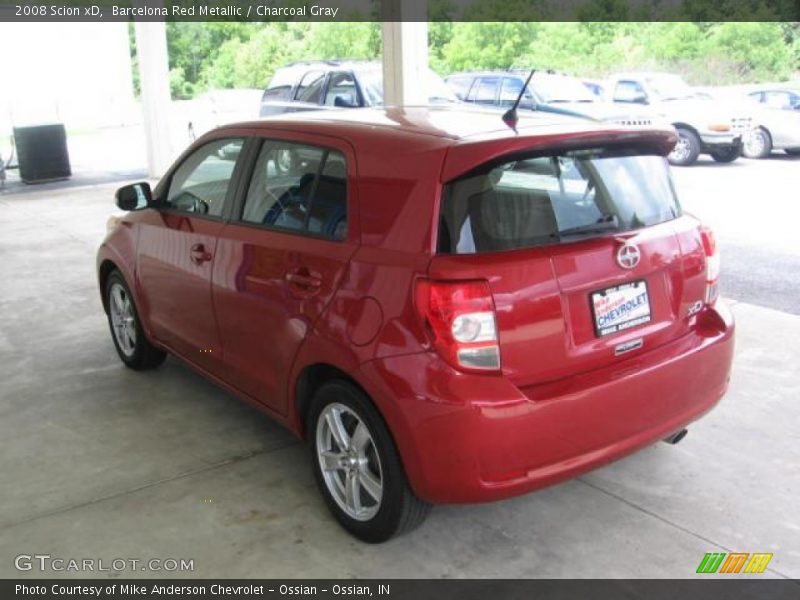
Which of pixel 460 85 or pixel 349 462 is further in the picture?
pixel 460 85

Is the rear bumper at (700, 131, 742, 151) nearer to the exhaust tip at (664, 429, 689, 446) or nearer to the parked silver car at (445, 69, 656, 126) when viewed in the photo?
the parked silver car at (445, 69, 656, 126)

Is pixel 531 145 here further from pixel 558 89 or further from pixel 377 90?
pixel 558 89

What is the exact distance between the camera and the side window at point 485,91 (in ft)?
42.6

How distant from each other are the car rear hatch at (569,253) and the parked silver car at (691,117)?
1124 centimetres

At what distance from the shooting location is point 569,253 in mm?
2893

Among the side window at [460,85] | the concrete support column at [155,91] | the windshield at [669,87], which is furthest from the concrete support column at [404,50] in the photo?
the windshield at [669,87]

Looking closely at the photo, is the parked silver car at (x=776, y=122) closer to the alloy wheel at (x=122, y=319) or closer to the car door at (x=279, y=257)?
the alloy wheel at (x=122, y=319)

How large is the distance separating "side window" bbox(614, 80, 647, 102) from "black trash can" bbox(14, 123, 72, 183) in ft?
34.1

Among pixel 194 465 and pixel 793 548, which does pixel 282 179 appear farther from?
pixel 793 548

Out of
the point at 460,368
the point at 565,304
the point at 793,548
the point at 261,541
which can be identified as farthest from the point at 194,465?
the point at 793,548

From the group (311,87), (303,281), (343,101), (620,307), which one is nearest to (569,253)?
(620,307)

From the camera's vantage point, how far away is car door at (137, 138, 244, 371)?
13.2 feet

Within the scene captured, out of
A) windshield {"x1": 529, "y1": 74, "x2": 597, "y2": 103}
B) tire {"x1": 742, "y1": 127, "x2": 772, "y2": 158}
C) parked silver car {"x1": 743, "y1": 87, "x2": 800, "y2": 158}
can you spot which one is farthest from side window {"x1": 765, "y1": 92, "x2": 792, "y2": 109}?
windshield {"x1": 529, "y1": 74, "x2": 597, "y2": 103}

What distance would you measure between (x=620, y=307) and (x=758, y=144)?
42.7ft
